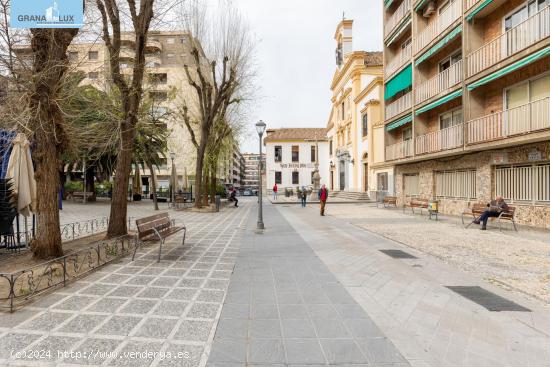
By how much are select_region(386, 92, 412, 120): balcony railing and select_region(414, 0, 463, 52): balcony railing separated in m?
2.87

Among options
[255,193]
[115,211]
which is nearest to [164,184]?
[255,193]

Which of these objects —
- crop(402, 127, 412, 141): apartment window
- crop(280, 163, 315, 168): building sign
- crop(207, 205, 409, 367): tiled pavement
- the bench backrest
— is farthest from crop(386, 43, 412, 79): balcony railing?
crop(280, 163, 315, 168): building sign

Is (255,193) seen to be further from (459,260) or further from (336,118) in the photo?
(459,260)

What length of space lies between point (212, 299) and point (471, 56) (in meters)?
15.1

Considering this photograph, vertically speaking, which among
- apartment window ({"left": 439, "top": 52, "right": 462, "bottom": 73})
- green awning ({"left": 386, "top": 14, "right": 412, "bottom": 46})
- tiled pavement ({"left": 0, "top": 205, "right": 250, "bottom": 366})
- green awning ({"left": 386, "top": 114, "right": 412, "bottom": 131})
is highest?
green awning ({"left": 386, "top": 14, "right": 412, "bottom": 46})

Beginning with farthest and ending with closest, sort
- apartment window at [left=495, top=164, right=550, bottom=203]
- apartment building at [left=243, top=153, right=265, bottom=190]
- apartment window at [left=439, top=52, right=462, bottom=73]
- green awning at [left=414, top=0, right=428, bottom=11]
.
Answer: apartment building at [left=243, top=153, right=265, bottom=190]
green awning at [left=414, top=0, right=428, bottom=11]
apartment window at [left=439, top=52, right=462, bottom=73]
apartment window at [left=495, top=164, right=550, bottom=203]

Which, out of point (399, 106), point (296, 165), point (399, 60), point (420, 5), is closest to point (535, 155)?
point (399, 106)

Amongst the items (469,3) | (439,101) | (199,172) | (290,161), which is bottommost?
(199,172)

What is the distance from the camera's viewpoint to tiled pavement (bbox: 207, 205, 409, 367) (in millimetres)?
2828

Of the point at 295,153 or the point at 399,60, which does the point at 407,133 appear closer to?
the point at 399,60

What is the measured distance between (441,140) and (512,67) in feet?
16.0

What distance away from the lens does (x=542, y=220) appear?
11000 mm

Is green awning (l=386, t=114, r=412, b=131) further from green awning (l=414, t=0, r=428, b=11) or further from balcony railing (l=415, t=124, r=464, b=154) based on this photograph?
green awning (l=414, t=0, r=428, b=11)

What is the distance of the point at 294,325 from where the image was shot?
3461 millimetres
